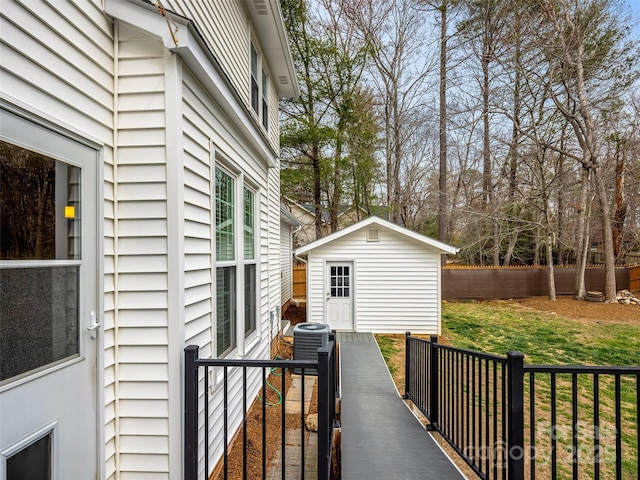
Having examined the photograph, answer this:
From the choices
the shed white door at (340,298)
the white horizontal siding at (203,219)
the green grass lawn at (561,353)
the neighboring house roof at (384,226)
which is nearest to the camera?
the white horizontal siding at (203,219)

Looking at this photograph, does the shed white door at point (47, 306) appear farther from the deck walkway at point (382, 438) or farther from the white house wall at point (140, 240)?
the deck walkway at point (382, 438)

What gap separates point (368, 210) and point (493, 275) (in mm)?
5975

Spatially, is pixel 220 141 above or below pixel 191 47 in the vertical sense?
below

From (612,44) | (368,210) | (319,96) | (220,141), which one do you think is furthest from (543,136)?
(220,141)

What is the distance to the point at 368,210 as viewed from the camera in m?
15.0

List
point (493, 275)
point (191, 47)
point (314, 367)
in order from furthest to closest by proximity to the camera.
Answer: point (493, 275)
point (191, 47)
point (314, 367)

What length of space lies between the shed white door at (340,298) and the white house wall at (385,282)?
0.14 m

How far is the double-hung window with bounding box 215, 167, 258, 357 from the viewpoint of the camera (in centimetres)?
322

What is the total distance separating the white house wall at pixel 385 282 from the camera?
29.1 ft

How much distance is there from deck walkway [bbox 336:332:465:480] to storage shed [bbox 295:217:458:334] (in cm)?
363

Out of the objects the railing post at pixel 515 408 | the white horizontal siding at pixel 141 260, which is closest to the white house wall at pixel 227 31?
the white horizontal siding at pixel 141 260

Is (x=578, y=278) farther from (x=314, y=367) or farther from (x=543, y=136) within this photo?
(x=314, y=367)

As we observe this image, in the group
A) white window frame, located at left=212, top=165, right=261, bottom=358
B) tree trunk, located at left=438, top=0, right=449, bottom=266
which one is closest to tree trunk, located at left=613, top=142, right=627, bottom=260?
tree trunk, located at left=438, top=0, right=449, bottom=266

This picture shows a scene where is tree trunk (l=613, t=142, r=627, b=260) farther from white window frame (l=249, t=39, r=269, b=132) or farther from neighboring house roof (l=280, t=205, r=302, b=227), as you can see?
white window frame (l=249, t=39, r=269, b=132)
